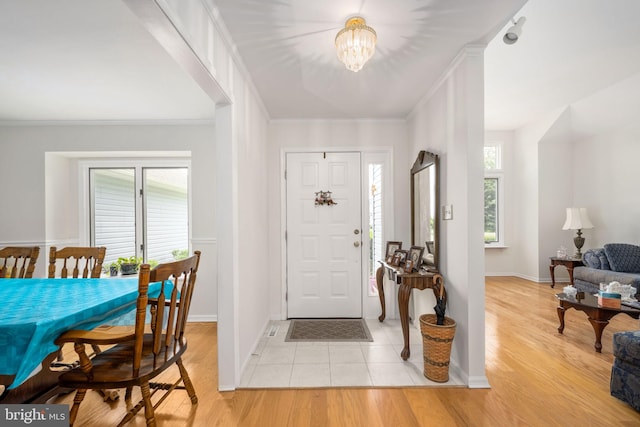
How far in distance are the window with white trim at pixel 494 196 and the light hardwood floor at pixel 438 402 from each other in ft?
12.2

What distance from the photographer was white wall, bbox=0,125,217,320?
12.3 feet

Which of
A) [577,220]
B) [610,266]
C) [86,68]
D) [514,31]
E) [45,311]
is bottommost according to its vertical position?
[610,266]

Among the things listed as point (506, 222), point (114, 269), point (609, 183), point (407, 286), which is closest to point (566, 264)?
point (506, 222)

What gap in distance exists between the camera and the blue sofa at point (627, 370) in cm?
193

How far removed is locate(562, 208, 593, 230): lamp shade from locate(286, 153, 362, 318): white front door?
408 cm

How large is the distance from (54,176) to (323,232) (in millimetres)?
3464

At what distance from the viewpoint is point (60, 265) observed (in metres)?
3.87

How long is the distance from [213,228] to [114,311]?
198cm

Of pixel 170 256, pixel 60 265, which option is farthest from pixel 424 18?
pixel 60 265

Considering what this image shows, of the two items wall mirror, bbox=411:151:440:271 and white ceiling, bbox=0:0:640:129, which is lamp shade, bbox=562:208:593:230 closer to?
white ceiling, bbox=0:0:640:129

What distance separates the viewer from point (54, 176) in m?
3.87

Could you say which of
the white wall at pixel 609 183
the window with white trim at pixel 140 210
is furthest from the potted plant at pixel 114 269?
the white wall at pixel 609 183

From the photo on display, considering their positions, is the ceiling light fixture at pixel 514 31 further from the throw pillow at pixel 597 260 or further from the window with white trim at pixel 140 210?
the window with white trim at pixel 140 210

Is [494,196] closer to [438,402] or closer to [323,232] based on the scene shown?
[323,232]
